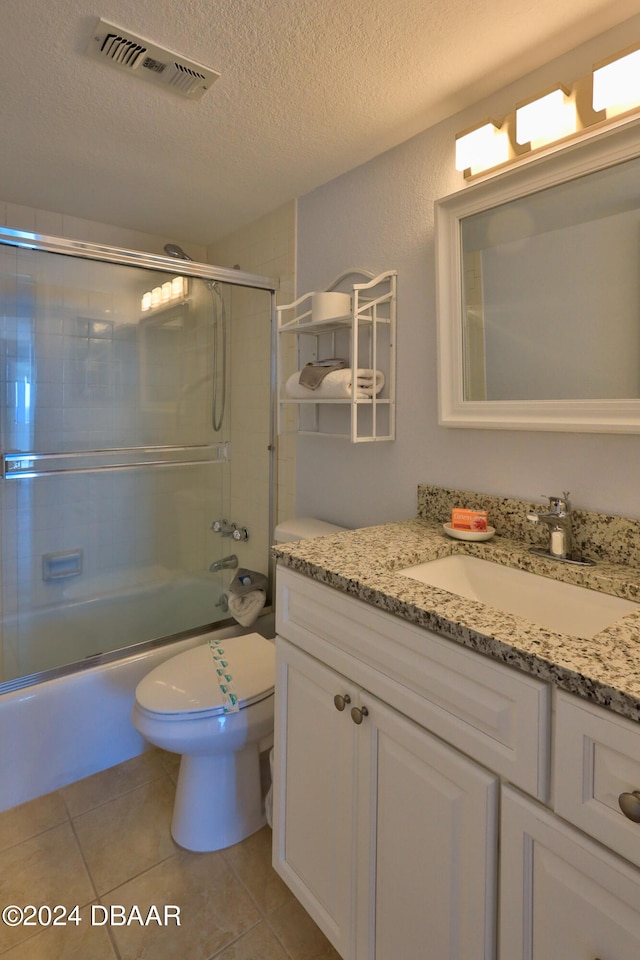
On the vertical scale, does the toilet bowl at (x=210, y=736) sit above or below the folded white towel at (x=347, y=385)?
below

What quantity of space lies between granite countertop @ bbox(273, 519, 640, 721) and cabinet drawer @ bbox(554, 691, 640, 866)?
0.08ft

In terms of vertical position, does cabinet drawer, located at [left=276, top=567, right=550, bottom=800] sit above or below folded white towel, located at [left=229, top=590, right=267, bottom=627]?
above

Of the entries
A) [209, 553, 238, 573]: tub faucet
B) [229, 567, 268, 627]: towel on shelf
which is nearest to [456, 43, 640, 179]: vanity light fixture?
[229, 567, 268, 627]: towel on shelf

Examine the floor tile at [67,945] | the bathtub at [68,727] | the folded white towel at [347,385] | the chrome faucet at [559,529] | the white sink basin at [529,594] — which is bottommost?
the floor tile at [67,945]

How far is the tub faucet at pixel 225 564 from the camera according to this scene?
2451 mm

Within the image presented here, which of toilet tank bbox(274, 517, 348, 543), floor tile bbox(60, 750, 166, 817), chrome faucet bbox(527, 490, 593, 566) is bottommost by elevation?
floor tile bbox(60, 750, 166, 817)

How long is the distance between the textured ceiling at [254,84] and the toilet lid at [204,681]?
1683mm

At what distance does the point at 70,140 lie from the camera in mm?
1692

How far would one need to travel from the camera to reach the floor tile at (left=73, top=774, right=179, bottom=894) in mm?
1432

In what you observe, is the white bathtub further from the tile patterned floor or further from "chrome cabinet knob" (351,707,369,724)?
"chrome cabinet knob" (351,707,369,724)

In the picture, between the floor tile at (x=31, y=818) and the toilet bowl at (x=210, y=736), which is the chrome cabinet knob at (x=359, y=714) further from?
the floor tile at (x=31, y=818)

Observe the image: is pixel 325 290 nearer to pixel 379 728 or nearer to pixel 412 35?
pixel 412 35

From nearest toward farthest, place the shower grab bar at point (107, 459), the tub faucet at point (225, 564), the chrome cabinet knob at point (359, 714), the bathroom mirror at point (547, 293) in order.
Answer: the chrome cabinet knob at point (359, 714) → the bathroom mirror at point (547, 293) → the shower grab bar at point (107, 459) → the tub faucet at point (225, 564)

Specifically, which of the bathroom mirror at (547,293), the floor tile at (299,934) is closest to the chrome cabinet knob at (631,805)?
the bathroom mirror at (547,293)
